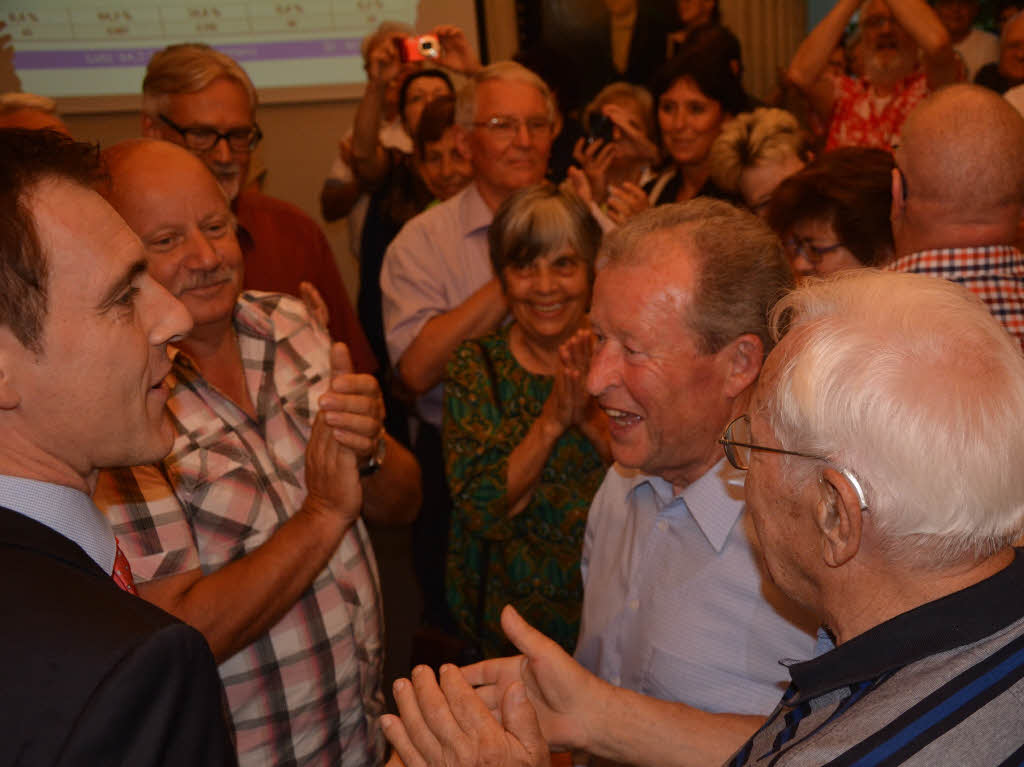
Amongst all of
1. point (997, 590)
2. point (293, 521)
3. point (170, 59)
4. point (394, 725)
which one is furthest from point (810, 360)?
point (170, 59)

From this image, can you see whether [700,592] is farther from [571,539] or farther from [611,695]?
[571,539]

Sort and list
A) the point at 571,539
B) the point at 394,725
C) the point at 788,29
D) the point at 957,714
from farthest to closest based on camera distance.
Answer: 1. the point at 788,29
2. the point at 571,539
3. the point at 394,725
4. the point at 957,714

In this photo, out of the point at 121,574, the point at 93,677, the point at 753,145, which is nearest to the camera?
the point at 93,677

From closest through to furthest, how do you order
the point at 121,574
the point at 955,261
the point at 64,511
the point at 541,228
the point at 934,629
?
the point at 934,629, the point at 64,511, the point at 121,574, the point at 955,261, the point at 541,228

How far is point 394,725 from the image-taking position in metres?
1.25

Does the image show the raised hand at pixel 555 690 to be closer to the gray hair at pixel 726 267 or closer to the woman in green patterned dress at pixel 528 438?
the gray hair at pixel 726 267

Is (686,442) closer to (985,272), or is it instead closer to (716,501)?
(716,501)

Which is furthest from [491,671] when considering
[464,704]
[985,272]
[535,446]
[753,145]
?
[753,145]

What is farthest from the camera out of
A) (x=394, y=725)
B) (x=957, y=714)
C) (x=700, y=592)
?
(x=700, y=592)

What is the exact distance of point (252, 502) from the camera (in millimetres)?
1646

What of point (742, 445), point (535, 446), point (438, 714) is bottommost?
point (535, 446)

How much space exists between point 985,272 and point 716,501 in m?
1.02

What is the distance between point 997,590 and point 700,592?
2.14ft

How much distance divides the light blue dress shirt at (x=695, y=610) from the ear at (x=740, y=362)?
0.14 meters
